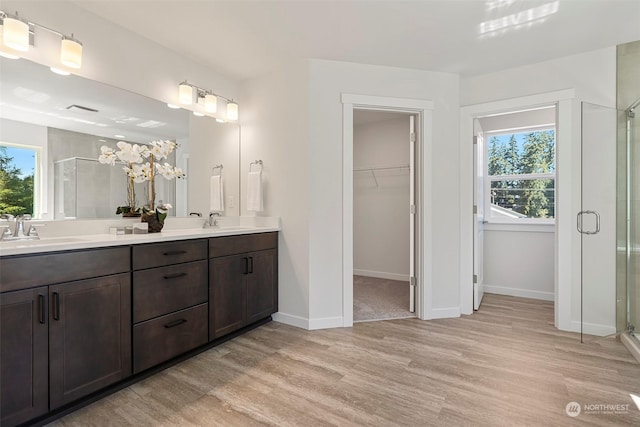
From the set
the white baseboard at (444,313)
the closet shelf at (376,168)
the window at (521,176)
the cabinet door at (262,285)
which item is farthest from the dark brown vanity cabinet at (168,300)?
the window at (521,176)

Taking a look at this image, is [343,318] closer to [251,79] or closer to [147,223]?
[147,223]

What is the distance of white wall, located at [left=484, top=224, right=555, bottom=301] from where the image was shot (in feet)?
12.3

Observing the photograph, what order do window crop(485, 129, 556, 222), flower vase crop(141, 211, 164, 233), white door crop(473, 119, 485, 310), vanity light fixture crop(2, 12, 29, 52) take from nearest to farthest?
vanity light fixture crop(2, 12, 29, 52) → flower vase crop(141, 211, 164, 233) → white door crop(473, 119, 485, 310) → window crop(485, 129, 556, 222)

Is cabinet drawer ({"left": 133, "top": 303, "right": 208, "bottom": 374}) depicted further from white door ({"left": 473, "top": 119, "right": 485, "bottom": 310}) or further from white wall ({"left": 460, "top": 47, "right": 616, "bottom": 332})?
white wall ({"left": 460, "top": 47, "right": 616, "bottom": 332})

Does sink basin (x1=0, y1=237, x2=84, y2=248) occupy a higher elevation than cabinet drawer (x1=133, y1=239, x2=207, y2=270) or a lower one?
higher

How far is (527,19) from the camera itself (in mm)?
2217

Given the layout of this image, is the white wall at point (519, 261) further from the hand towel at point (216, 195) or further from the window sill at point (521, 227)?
the hand towel at point (216, 195)

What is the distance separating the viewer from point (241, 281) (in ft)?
8.46

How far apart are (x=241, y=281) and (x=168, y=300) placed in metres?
0.66

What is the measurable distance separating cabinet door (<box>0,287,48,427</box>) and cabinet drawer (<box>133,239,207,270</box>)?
0.47 m

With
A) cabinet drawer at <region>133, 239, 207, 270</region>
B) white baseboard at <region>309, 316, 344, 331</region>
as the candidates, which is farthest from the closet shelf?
cabinet drawer at <region>133, 239, 207, 270</region>

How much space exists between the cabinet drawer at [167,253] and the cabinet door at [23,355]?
0.47m

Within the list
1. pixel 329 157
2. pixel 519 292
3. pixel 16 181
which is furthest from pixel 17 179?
pixel 519 292

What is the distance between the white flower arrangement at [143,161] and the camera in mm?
2266
